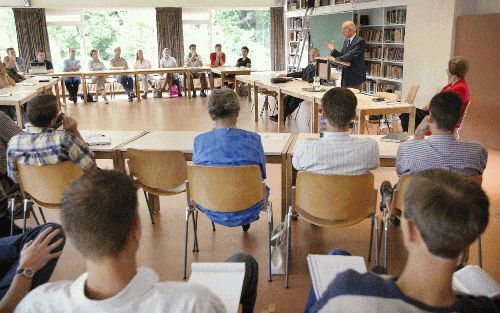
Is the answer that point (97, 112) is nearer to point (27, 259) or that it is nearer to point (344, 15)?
point (344, 15)

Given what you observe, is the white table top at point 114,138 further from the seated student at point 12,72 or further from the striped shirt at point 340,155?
the seated student at point 12,72

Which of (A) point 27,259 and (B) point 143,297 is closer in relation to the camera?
(B) point 143,297

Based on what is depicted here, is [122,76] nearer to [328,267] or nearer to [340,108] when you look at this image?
[340,108]

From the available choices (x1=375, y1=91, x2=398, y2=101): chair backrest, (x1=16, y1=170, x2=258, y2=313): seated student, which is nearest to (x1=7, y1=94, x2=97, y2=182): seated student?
(x1=16, y1=170, x2=258, y2=313): seated student

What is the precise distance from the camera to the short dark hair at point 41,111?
2.77 meters

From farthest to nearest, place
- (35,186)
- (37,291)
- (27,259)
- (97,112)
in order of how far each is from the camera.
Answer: (97,112), (35,186), (27,259), (37,291)

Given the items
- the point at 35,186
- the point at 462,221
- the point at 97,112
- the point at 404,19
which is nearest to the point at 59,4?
the point at 97,112

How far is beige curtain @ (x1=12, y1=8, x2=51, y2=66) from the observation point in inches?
436

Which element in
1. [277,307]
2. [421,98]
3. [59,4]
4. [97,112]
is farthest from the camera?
[59,4]

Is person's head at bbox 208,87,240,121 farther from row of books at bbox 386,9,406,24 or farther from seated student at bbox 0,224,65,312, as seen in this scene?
row of books at bbox 386,9,406,24

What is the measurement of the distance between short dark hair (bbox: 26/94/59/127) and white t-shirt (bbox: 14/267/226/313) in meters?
1.89

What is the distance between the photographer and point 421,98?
739 cm

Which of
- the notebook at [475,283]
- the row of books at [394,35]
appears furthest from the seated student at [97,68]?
the notebook at [475,283]

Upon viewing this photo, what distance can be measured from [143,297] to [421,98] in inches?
282
